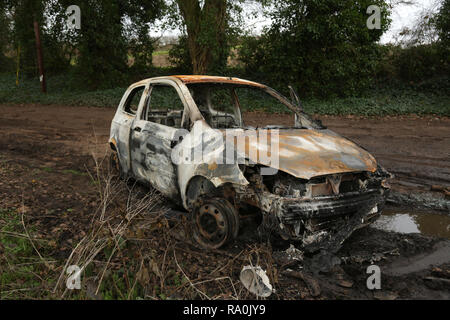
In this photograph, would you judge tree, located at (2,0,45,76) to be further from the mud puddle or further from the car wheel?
the mud puddle

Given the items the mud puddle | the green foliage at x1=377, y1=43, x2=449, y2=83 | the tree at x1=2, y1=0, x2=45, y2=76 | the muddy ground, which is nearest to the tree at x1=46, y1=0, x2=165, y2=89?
the tree at x1=2, y1=0, x2=45, y2=76

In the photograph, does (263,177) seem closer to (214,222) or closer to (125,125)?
(214,222)

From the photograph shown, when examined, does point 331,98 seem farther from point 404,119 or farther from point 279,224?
point 279,224

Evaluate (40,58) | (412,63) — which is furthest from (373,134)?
(40,58)

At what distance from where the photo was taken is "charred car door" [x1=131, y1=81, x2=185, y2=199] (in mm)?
4090

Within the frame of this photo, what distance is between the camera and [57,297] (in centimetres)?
255

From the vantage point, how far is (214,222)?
3.51 metres

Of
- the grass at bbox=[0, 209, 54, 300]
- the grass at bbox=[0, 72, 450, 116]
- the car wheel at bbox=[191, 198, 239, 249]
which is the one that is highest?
the grass at bbox=[0, 72, 450, 116]

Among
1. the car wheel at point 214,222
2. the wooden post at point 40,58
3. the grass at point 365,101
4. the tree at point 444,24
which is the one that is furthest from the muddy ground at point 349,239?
the wooden post at point 40,58

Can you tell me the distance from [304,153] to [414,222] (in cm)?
199

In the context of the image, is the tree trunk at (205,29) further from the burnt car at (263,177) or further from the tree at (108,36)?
the burnt car at (263,177)

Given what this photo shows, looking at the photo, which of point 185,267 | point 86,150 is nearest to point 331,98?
point 86,150

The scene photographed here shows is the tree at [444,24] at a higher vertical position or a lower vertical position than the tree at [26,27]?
lower

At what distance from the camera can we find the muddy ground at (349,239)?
9.83ft
